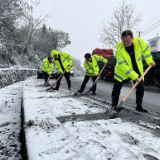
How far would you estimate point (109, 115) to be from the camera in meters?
2.79

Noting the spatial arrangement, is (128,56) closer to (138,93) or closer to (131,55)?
(131,55)

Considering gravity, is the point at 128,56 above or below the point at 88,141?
above

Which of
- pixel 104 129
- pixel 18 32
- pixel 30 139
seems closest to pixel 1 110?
pixel 30 139

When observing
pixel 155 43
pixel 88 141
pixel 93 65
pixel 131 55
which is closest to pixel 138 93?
pixel 131 55

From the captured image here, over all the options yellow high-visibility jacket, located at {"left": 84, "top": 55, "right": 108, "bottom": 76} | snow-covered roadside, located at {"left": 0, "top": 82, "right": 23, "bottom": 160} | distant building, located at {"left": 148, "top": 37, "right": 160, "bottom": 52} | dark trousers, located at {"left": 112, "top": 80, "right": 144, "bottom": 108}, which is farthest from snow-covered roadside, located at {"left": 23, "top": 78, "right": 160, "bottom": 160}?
distant building, located at {"left": 148, "top": 37, "right": 160, "bottom": 52}

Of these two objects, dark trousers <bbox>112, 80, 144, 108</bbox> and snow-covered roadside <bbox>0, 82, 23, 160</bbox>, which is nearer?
snow-covered roadside <bbox>0, 82, 23, 160</bbox>

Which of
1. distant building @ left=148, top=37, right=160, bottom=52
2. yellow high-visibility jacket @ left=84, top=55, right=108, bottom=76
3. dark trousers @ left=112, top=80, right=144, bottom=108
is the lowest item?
dark trousers @ left=112, top=80, right=144, bottom=108

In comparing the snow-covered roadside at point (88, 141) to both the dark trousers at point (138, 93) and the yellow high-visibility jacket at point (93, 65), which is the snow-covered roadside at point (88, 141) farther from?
the yellow high-visibility jacket at point (93, 65)

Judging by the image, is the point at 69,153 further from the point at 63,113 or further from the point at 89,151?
the point at 63,113

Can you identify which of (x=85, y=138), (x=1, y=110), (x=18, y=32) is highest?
(x=18, y=32)

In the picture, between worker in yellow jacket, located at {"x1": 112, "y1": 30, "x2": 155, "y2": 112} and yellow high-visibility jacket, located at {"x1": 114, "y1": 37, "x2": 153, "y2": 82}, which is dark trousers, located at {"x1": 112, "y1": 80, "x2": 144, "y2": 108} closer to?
worker in yellow jacket, located at {"x1": 112, "y1": 30, "x2": 155, "y2": 112}

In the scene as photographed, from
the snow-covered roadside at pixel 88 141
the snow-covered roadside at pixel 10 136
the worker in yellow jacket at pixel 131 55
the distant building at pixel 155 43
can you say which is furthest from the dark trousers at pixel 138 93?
the distant building at pixel 155 43

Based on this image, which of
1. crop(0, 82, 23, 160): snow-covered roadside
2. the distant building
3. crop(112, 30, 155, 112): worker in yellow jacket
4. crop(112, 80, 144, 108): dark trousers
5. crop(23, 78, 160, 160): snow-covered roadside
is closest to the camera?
crop(23, 78, 160, 160): snow-covered roadside

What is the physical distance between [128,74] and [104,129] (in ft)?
4.35
